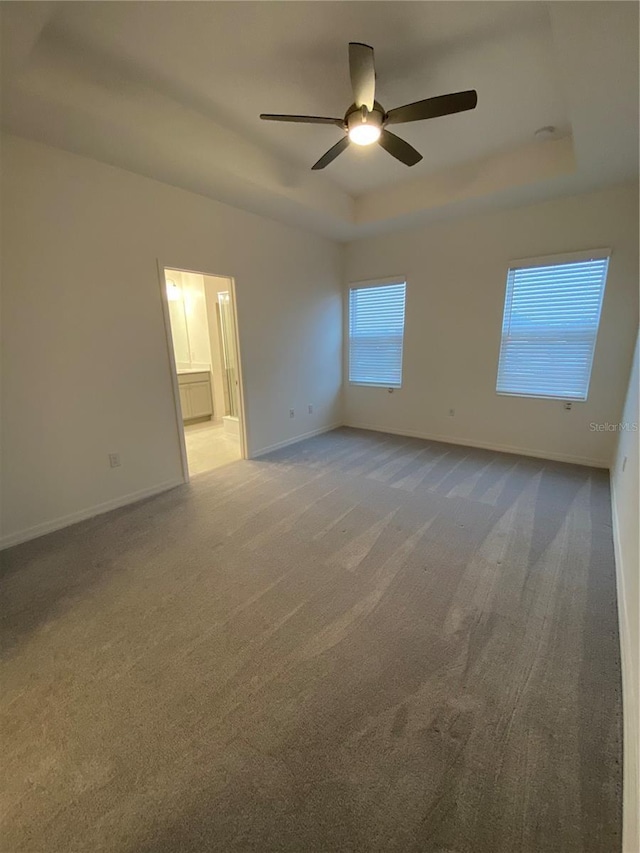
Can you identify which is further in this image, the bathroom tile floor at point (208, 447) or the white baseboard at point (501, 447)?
the bathroom tile floor at point (208, 447)

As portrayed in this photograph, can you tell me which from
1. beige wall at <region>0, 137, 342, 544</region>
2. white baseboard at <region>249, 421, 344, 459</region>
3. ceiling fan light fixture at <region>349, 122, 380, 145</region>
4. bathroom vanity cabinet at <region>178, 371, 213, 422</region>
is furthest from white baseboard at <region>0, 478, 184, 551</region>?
ceiling fan light fixture at <region>349, 122, 380, 145</region>

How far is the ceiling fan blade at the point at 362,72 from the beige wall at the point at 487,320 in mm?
2679

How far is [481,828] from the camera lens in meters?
1.06

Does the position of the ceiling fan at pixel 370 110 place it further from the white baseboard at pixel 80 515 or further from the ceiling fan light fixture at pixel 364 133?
the white baseboard at pixel 80 515

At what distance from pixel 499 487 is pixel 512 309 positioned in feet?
7.17

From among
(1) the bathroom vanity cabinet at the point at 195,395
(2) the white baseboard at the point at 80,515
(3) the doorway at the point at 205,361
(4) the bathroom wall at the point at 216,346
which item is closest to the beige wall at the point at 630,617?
(2) the white baseboard at the point at 80,515

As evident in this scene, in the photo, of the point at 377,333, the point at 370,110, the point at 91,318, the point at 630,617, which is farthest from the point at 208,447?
the point at 630,617

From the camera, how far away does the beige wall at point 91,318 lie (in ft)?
8.12

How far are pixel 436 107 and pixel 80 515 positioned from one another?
387 cm

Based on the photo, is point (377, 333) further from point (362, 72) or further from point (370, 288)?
point (362, 72)

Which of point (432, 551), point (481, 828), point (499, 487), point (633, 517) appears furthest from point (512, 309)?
point (481, 828)

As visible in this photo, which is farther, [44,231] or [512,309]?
[512,309]

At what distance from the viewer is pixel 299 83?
7.61 ft

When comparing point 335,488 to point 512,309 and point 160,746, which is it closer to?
point 160,746
